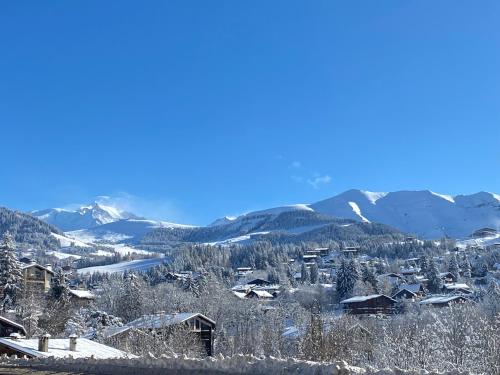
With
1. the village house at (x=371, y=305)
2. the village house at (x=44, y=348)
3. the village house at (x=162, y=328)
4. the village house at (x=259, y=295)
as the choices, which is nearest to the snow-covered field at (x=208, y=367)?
the village house at (x=44, y=348)

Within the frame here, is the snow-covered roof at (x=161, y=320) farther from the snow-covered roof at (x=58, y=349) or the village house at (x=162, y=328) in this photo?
the snow-covered roof at (x=58, y=349)

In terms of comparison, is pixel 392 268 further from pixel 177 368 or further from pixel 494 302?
pixel 177 368

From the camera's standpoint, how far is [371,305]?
9988 centimetres

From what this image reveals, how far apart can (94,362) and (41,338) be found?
47.9 feet

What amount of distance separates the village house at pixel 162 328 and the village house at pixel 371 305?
41.1 m

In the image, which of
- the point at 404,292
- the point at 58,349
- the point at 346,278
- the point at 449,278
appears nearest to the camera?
the point at 58,349

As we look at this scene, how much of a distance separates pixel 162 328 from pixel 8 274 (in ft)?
67.4

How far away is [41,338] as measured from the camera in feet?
98.0

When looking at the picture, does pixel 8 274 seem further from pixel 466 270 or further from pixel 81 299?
pixel 466 270

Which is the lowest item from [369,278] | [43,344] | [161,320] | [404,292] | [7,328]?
[43,344]

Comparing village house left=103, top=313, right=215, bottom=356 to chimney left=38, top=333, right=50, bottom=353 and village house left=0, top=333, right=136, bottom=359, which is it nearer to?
village house left=0, top=333, right=136, bottom=359

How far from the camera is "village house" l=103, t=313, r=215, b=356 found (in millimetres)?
52406

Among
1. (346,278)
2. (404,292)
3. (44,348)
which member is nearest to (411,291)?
(404,292)

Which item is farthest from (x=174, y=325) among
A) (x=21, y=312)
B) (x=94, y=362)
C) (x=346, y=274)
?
(x=346, y=274)
